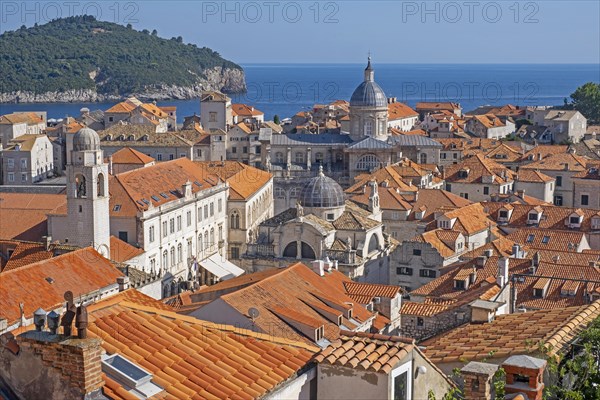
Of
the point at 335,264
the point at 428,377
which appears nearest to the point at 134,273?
the point at 335,264

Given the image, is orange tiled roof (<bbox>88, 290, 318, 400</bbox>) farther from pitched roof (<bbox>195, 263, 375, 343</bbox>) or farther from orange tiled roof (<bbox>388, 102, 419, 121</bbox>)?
orange tiled roof (<bbox>388, 102, 419, 121</bbox>)

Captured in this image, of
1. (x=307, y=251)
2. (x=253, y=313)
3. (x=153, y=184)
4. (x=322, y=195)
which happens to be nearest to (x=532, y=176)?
(x=322, y=195)

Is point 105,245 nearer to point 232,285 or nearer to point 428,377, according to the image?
point 232,285

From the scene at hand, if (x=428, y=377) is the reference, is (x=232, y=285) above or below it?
below

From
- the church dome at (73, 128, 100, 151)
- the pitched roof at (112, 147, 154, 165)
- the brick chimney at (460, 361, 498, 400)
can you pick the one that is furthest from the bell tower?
the brick chimney at (460, 361, 498, 400)

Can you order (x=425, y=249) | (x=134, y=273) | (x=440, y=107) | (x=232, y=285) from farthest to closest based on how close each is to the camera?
(x=440, y=107) < (x=425, y=249) < (x=134, y=273) < (x=232, y=285)

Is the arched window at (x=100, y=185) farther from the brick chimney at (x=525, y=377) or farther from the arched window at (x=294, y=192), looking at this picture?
the brick chimney at (x=525, y=377)
